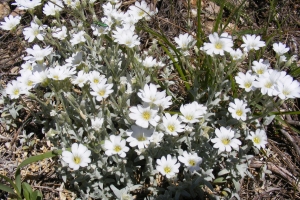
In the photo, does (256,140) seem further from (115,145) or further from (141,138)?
(115,145)

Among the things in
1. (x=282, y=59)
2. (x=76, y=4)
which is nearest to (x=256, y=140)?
(x=282, y=59)

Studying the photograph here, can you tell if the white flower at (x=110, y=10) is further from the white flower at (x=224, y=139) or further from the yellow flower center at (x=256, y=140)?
the yellow flower center at (x=256, y=140)

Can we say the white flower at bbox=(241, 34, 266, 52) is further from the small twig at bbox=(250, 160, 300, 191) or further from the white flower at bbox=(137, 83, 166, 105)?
the small twig at bbox=(250, 160, 300, 191)

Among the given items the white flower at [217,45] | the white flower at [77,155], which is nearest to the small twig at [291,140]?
the white flower at [217,45]

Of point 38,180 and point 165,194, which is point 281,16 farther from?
point 38,180

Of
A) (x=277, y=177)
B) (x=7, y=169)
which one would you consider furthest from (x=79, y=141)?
(x=277, y=177)
